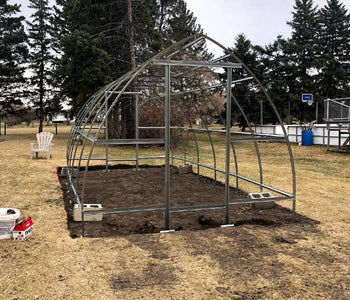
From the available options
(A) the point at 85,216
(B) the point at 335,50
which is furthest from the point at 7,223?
(B) the point at 335,50

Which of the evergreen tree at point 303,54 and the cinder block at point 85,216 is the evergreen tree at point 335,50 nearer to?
the evergreen tree at point 303,54

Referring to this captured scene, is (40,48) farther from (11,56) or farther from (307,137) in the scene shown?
(307,137)

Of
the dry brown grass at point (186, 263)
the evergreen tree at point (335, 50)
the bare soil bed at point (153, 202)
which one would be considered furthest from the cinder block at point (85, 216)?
the evergreen tree at point (335, 50)

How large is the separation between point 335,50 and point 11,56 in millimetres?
25198

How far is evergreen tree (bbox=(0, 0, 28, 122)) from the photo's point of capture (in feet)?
82.7

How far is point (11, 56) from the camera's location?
25.4m

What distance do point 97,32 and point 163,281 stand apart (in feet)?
53.2

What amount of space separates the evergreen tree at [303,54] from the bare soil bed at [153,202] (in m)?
21.6

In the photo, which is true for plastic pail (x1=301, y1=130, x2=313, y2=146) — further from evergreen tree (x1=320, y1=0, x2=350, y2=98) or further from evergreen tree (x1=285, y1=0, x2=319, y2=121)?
evergreen tree (x1=320, y1=0, x2=350, y2=98)

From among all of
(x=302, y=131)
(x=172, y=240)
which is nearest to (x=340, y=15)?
(x=302, y=131)

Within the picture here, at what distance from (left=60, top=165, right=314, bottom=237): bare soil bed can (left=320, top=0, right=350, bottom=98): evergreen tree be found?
2361cm

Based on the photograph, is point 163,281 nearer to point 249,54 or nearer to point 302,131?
point 302,131

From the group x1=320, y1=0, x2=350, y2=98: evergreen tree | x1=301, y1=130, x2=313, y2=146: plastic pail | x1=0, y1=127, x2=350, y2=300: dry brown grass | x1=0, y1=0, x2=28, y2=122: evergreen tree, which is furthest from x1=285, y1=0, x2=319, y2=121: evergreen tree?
x1=0, y1=127, x2=350, y2=300: dry brown grass

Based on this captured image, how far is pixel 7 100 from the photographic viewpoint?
2639cm
